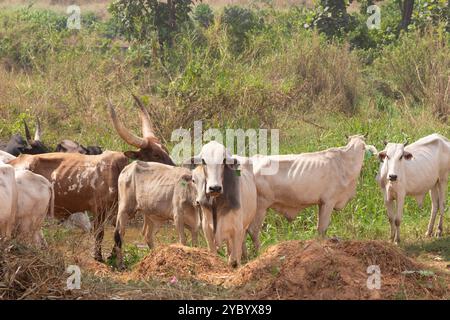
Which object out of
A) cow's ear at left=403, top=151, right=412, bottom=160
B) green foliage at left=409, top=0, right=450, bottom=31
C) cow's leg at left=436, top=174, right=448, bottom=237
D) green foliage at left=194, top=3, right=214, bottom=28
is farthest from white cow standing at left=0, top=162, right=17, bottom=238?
green foliage at left=194, top=3, right=214, bottom=28

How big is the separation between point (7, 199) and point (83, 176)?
5.65 ft

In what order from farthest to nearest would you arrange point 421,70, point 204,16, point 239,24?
point 204,16
point 239,24
point 421,70

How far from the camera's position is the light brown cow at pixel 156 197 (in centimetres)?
895

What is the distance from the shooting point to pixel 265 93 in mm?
14008

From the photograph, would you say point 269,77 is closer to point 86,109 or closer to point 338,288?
point 86,109

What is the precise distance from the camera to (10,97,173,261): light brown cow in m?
9.55

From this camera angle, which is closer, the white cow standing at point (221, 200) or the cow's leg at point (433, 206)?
the white cow standing at point (221, 200)

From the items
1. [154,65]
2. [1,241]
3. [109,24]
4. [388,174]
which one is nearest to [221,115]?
[154,65]

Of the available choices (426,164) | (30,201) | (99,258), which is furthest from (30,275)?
(426,164)

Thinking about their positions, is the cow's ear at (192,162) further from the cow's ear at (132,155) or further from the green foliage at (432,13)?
the green foliage at (432,13)

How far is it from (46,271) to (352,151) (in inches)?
161

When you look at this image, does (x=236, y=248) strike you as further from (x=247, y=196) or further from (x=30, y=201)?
(x=30, y=201)

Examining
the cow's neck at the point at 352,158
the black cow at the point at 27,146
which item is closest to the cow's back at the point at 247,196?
the cow's neck at the point at 352,158

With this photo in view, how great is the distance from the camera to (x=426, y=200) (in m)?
11.5
